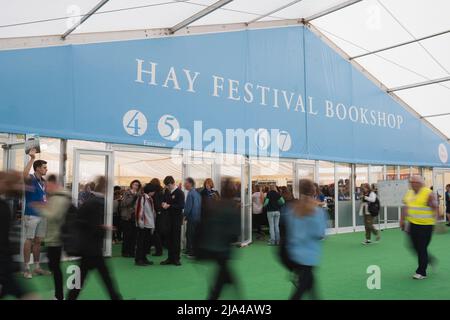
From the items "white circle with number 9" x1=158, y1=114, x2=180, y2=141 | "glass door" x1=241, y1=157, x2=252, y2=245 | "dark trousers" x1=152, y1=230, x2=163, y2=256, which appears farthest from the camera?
"glass door" x1=241, y1=157, x2=252, y2=245

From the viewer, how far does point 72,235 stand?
4.01m

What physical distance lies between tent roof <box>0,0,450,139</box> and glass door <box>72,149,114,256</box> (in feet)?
6.88

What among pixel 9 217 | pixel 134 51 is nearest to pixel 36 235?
pixel 9 217

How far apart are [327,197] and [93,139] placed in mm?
7520

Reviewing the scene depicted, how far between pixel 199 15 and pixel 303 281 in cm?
663

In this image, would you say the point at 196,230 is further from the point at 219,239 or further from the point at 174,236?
the point at 174,236

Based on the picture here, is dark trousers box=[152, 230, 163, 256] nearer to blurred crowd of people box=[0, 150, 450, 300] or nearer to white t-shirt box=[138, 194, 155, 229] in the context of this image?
white t-shirt box=[138, 194, 155, 229]

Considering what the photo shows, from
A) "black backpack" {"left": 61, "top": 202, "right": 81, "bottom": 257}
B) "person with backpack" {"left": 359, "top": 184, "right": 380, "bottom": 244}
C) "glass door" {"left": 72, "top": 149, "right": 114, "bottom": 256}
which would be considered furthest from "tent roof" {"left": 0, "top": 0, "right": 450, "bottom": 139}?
"person with backpack" {"left": 359, "top": 184, "right": 380, "bottom": 244}

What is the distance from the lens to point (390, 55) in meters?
12.6

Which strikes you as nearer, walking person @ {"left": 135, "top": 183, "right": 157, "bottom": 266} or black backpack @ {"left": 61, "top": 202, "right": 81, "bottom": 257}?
black backpack @ {"left": 61, "top": 202, "right": 81, "bottom": 257}

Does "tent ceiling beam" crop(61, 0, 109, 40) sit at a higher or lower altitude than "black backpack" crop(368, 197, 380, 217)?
higher

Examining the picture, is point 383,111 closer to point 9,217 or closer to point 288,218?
point 288,218

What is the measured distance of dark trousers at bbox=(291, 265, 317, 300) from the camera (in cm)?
376
